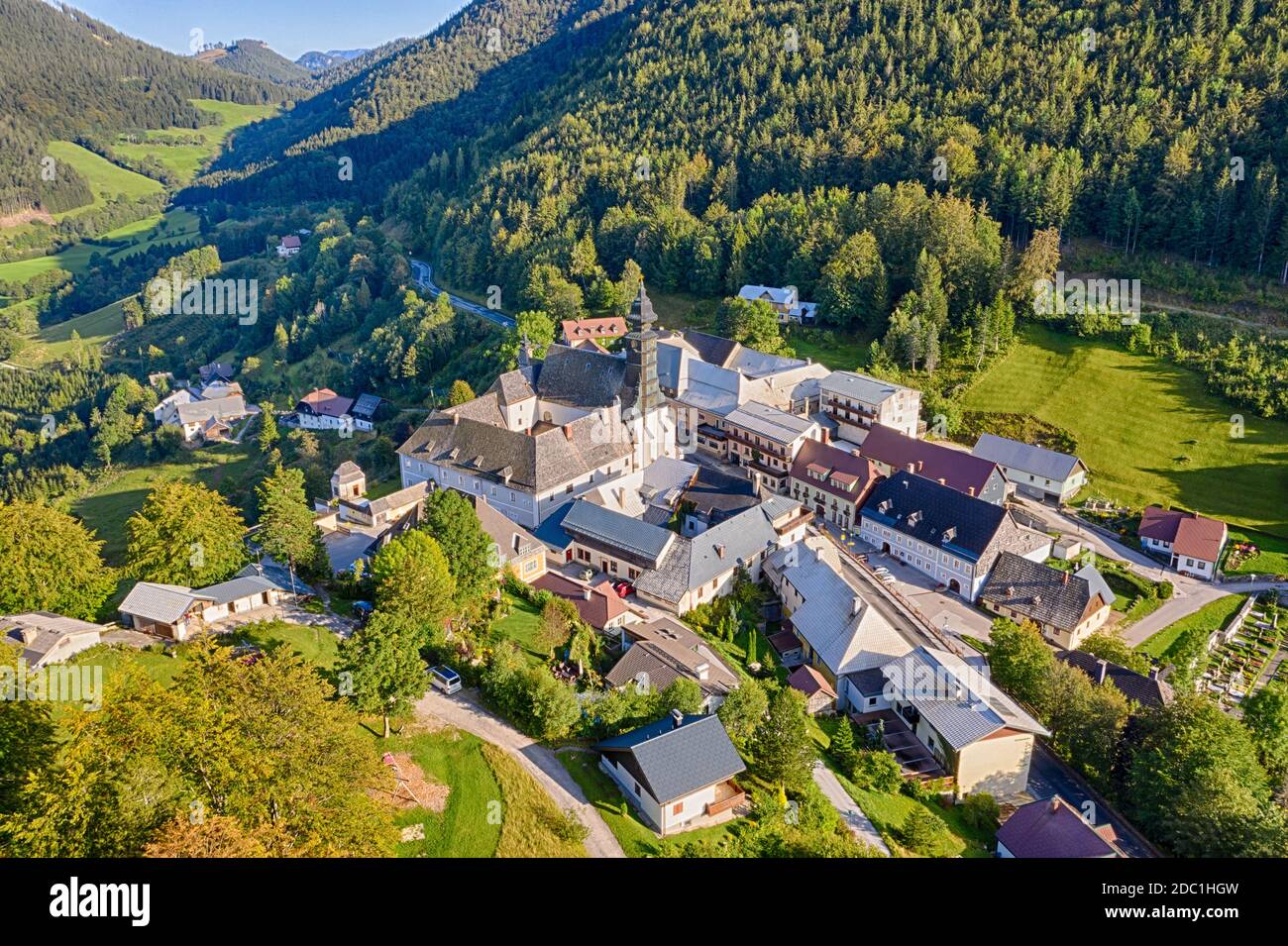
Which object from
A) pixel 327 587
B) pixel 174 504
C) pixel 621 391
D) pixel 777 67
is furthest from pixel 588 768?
pixel 777 67

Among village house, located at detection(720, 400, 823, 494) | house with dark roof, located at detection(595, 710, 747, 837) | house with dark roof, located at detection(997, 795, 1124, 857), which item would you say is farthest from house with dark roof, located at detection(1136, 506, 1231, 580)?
house with dark roof, located at detection(595, 710, 747, 837)

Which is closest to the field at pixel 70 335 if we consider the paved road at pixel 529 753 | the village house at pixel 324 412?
the village house at pixel 324 412

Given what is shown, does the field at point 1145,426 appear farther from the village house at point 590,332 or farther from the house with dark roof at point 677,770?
the house with dark roof at point 677,770

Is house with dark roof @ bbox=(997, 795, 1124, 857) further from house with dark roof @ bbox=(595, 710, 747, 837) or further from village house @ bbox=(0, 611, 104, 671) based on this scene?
village house @ bbox=(0, 611, 104, 671)

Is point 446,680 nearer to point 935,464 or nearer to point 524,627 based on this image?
point 524,627

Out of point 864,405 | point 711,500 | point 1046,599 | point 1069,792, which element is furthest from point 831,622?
point 864,405

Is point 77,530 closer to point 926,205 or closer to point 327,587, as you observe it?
point 327,587
